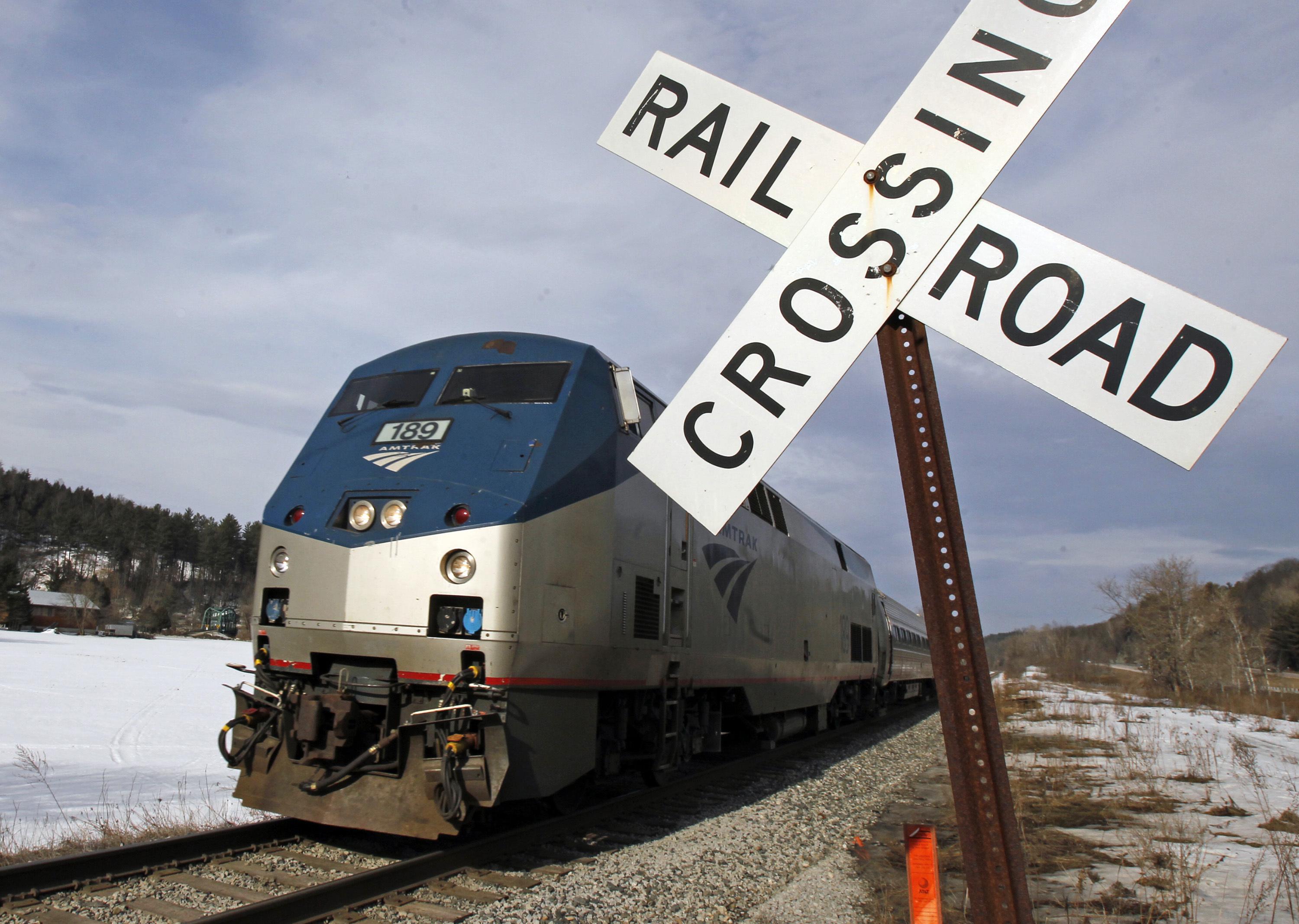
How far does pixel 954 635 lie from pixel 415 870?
4116 mm

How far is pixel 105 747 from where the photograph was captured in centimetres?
999

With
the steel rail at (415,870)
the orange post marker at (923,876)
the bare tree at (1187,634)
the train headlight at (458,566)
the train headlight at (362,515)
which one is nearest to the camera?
the orange post marker at (923,876)

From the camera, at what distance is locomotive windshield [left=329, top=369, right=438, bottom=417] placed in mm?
6426

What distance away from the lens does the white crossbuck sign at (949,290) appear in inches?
71.0

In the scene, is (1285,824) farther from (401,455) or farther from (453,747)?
(401,455)

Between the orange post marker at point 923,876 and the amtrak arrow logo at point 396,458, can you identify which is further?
the amtrak arrow logo at point 396,458

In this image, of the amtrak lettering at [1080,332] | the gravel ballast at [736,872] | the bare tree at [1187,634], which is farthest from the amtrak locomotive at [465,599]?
the bare tree at [1187,634]

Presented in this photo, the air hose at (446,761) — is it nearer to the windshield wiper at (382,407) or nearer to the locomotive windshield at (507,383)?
the locomotive windshield at (507,383)

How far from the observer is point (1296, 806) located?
319 inches

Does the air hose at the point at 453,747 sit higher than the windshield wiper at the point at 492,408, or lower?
lower

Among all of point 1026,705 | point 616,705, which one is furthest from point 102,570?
point 616,705

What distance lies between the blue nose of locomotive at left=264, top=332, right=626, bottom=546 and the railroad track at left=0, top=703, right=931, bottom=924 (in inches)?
79.0

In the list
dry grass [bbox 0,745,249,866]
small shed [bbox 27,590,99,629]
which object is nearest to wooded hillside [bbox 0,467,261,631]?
small shed [bbox 27,590,99,629]

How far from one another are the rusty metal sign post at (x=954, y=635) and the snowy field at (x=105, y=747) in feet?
19.6
